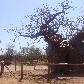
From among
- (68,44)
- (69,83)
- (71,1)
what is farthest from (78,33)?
(69,83)

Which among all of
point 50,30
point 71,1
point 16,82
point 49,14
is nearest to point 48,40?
point 50,30

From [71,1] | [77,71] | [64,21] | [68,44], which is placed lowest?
[77,71]

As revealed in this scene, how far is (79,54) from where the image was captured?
83.2ft

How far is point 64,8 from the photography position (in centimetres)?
2691

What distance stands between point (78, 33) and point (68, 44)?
149 centimetres

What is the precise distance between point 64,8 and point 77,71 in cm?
639

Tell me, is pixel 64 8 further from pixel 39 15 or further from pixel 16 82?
pixel 16 82

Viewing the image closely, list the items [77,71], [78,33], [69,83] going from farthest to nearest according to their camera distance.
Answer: [78,33] < [77,71] < [69,83]

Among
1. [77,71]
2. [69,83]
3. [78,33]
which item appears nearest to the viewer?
[69,83]

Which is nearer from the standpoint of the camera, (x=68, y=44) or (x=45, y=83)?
(x=45, y=83)

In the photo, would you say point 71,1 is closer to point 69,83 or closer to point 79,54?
point 79,54

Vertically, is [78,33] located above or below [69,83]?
above

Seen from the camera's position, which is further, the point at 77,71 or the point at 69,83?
the point at 77,71

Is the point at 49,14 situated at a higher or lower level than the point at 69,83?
higher
